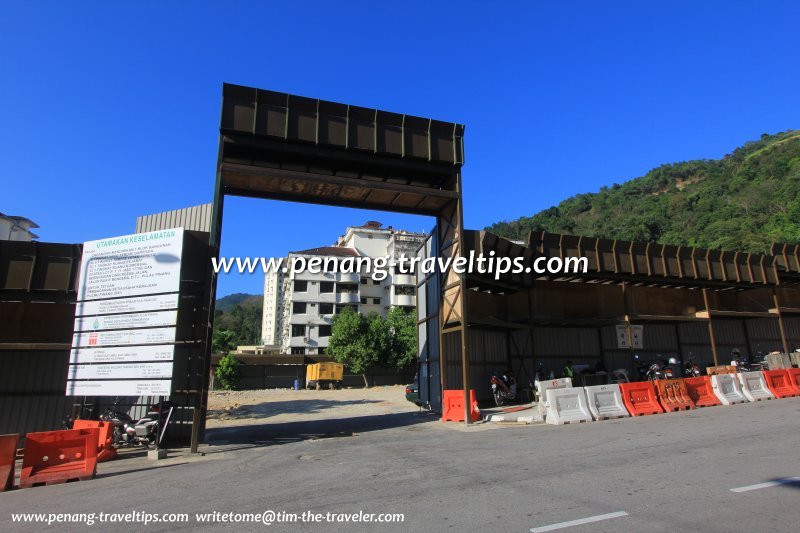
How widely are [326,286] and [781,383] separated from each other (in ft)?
202

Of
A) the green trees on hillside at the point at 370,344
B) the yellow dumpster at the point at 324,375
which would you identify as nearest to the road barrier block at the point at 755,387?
the green trees on hillside at the point at 370,344

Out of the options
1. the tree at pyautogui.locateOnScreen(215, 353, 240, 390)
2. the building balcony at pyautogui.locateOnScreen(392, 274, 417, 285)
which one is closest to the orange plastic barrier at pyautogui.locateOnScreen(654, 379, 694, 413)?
the tree at pyautogui.locateOnScreen(215, 353, 240, 390)

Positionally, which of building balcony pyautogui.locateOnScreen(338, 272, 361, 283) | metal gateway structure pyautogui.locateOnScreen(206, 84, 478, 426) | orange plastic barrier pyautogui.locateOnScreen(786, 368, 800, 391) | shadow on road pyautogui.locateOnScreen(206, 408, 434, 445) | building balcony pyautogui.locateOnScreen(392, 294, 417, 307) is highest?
building balcony pyautogui.locateOnScreen(338, 272, 361, 283)

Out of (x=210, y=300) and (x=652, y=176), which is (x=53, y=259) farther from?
(x=652, y=176)

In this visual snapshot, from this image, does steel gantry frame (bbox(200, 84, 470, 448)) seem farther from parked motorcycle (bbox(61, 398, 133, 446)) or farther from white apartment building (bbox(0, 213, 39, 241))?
white apartment building (bbox(0, 213, 39, 241))

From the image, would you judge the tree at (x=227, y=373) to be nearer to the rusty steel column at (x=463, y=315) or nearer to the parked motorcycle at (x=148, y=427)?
the parked motorcycle at (x=148, y=427)

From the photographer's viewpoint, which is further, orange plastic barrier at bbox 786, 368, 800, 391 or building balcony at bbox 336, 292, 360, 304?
building balcony at bbox 336, 292, 360, 304

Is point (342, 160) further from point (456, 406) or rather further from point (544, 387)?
point (544, 387)

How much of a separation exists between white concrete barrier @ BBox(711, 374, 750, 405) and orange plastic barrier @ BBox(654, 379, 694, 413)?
57.1 inches

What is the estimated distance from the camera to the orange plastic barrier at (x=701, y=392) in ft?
52.3

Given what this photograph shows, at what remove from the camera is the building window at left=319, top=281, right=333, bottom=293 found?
7294cm

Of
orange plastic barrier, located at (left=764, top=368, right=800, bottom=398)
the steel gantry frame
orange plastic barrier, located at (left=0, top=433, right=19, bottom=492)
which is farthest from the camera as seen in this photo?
orange plastic barrier, located at (left=764, top=368, right=800, bottom=398)

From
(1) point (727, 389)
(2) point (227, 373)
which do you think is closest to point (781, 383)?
(1) point (727, 389)

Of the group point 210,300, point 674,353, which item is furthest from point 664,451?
point 674,353
